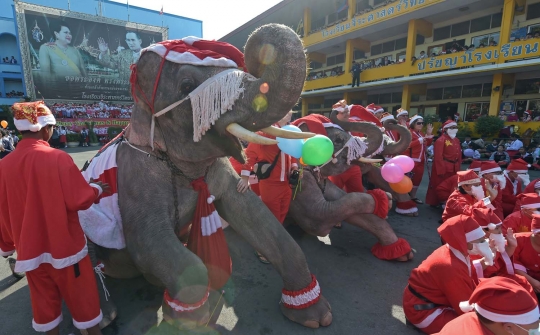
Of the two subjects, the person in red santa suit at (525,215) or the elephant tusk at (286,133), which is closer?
the elephant tusk at (286,133)

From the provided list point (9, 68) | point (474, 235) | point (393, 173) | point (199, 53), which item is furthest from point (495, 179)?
point (9, 68)

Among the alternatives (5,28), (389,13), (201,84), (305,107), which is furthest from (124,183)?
(5,28)

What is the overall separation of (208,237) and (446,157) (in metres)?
4.91

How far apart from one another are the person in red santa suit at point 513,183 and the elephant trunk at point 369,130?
1.98 meters

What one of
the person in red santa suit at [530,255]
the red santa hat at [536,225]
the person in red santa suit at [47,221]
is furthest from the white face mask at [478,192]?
the person in red santa suit at [47,221]

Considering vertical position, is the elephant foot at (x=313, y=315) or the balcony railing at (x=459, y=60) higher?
the balcony railing at (x=459, y=60)

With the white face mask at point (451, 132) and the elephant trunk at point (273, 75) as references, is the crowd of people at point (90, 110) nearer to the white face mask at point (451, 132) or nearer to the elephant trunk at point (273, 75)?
the white face mask at point (451, 132)

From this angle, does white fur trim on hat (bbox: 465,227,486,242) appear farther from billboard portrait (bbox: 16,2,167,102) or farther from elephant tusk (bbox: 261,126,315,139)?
billboard portrait (bbox: 16,2,167,102)

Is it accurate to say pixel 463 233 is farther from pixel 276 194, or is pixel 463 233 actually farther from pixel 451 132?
pixel 451 132

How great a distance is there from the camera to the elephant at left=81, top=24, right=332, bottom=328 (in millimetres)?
1628

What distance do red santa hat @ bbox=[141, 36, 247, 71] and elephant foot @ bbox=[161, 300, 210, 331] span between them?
58.3 inches

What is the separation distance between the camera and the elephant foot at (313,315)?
2176 mm

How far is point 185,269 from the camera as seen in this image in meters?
1.78

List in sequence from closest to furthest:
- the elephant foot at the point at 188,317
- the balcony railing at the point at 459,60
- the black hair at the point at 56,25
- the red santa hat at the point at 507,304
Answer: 1. the red santa hat at the point at 507,304
2. the elephant foot at the point at 188,317
3. the balcony railing at the point at 459,60
4. the black hair at the point at 56,25
